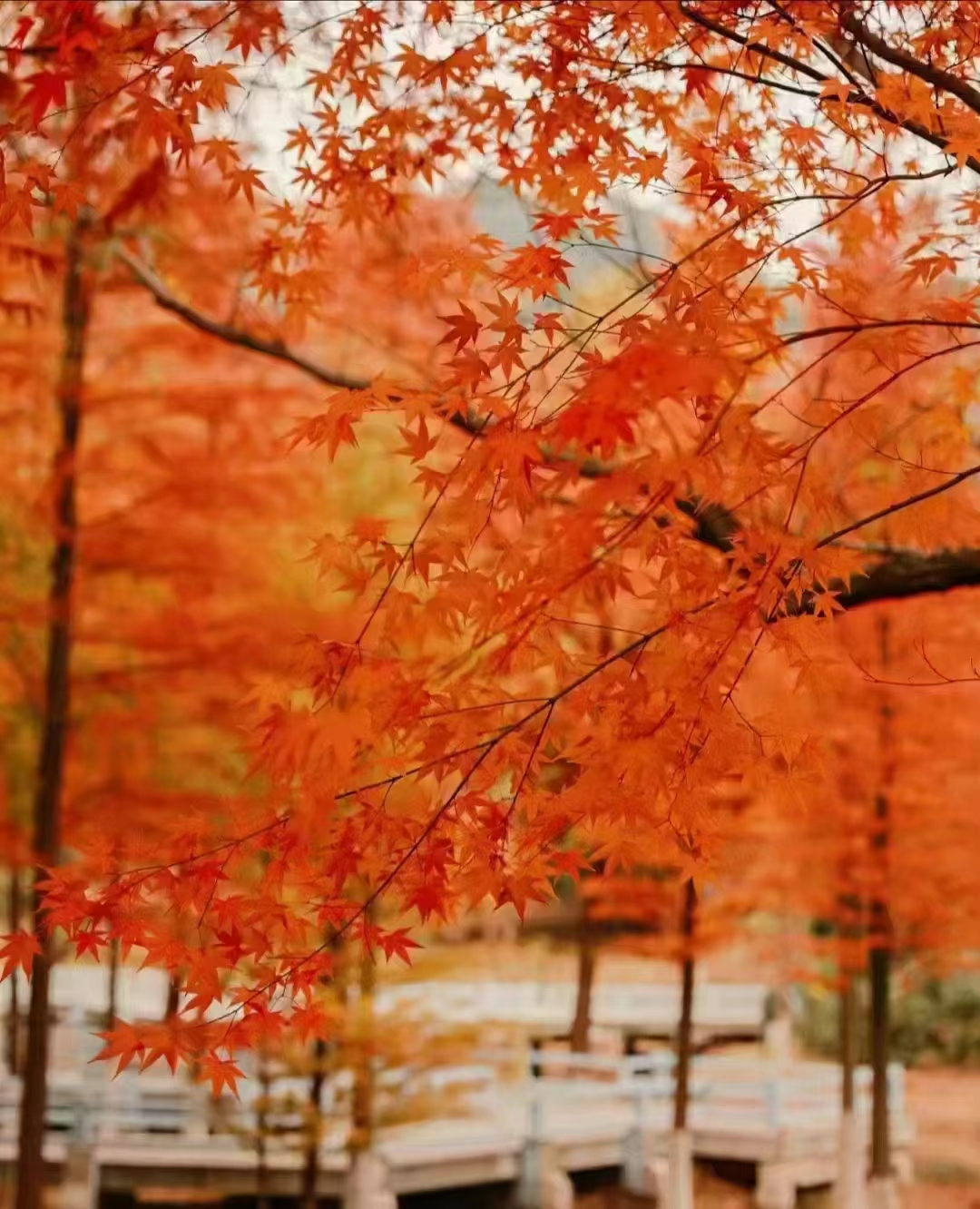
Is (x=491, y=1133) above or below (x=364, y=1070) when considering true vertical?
below

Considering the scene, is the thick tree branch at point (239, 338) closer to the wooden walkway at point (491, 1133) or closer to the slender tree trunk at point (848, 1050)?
the wooden walkway at point (491, 1133)

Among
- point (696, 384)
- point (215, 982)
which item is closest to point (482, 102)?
point (696, 384)

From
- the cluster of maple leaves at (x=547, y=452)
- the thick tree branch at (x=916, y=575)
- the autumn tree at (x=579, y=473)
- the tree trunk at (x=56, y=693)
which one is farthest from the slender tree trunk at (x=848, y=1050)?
the autumn tree at (x=579, y=473)

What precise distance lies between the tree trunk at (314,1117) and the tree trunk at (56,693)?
199 cm

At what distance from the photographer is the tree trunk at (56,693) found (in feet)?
24.3

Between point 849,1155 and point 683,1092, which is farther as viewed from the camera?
point 849,1155

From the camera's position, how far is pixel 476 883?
2.81 meters

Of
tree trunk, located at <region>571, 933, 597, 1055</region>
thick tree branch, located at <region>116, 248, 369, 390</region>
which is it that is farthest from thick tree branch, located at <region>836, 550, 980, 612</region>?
tree trunk, located at <region>571, 933, 597, 1055</region>

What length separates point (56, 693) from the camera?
8.06m

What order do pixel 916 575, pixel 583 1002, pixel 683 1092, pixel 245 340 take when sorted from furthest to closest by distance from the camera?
pixel 583 1002
pixel 683 1092
pixel 245 340
pixel 916 575

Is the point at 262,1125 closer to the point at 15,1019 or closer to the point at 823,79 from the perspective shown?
the point at 15,1019

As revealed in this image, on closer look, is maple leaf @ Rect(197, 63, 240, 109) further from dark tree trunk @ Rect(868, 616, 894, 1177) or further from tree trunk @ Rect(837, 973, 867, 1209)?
tree trunk @ Rect(837, 973, 867, 1209)

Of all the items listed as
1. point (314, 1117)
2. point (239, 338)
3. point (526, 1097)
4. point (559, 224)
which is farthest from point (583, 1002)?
point (559, 224)

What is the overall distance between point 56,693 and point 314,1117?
11.5ft
